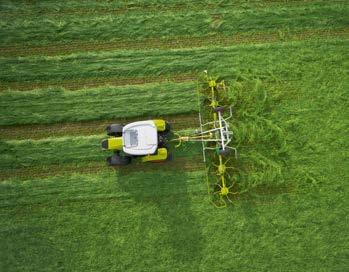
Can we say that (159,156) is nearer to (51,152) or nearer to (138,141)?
(138,141)

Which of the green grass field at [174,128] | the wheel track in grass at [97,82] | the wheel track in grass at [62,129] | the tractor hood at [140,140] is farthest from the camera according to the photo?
the wheel track in grass at [97,82]

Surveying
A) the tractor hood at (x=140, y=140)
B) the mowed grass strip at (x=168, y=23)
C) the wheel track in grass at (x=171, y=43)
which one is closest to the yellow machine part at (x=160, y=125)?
the tractor hood at (x=140, y=140)

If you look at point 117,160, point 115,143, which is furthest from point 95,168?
point 115,143

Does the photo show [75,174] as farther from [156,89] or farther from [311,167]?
[311,167]

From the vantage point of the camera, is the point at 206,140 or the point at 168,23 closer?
the point at 206,140

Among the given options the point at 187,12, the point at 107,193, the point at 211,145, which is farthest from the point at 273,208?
the point at 187,12

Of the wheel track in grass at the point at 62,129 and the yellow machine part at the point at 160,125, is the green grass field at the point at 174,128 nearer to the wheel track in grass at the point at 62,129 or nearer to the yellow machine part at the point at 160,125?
the wheel track in grass at the point at 62,129

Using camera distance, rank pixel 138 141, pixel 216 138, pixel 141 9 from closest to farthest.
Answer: pixel 138 141, pixel 216 138, pixel 141 9
